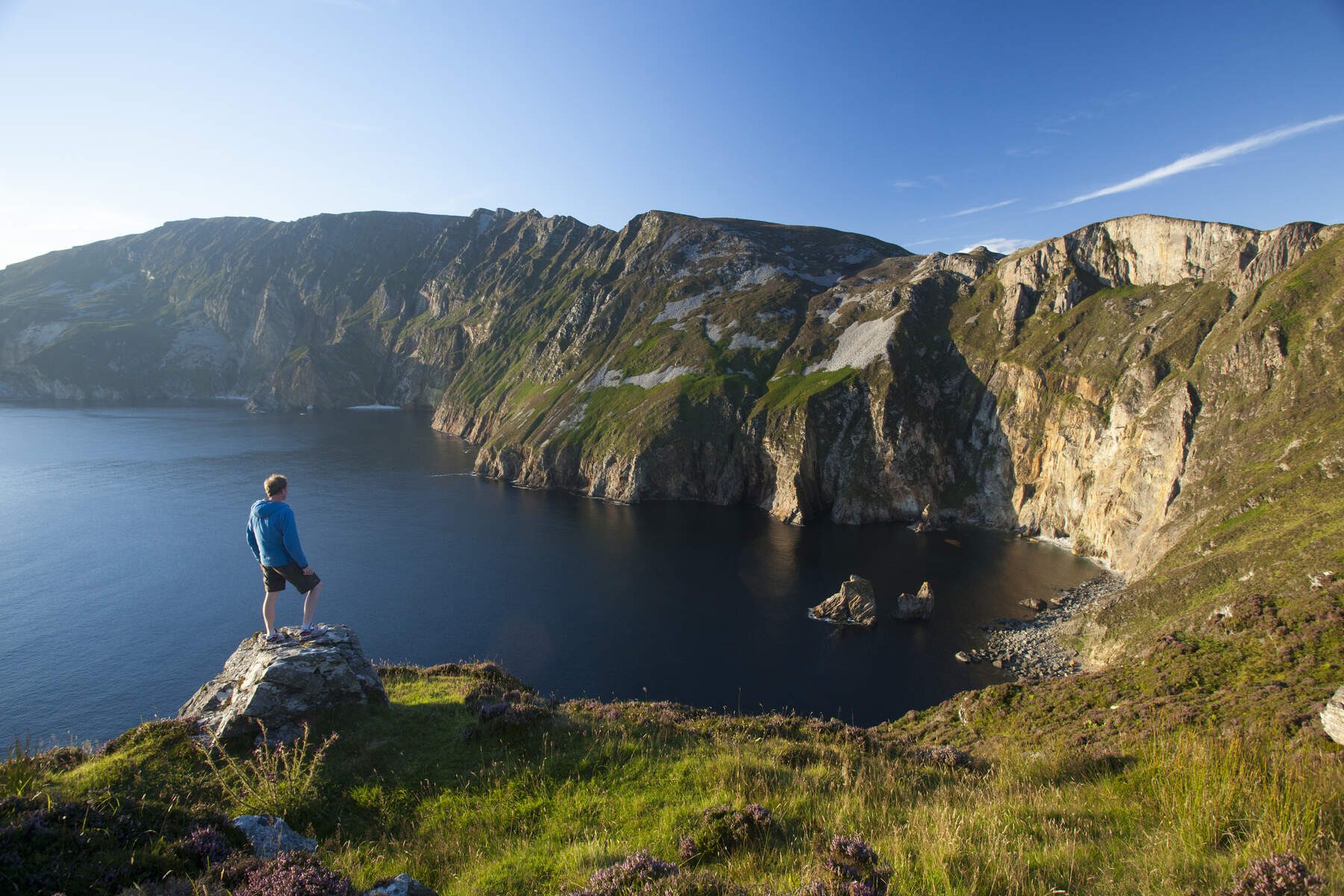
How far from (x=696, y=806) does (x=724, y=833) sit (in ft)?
6.12

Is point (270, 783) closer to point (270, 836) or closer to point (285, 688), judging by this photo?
point (270, 836)

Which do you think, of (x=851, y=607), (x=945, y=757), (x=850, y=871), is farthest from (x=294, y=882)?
(x=851, y=607)

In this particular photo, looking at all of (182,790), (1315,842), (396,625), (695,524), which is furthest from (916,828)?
(695,524)

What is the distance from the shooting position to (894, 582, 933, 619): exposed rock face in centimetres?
5822

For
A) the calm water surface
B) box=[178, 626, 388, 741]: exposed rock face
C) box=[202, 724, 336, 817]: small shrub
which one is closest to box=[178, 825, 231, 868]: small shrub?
box=[202, 724, 336, 817]: small shrub

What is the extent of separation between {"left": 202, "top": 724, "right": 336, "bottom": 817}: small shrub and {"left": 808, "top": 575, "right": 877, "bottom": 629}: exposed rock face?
5314cm

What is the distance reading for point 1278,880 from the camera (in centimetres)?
516

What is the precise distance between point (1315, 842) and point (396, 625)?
63.7m

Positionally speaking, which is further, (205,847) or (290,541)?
(290,541)

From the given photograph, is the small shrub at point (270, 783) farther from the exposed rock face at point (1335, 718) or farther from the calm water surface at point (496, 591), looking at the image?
the calm water surface at point (496, 591)

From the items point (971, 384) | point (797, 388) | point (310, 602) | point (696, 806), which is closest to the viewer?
point (696, 806)

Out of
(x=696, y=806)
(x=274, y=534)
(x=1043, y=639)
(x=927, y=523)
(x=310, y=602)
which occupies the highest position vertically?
(x=274, y=534)

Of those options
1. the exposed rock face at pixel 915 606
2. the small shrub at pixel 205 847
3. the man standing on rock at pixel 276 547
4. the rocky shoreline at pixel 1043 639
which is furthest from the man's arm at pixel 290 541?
the exposed rock face at pixel 915 606

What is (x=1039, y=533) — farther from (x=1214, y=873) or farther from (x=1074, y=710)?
(x=1214, y=873)
